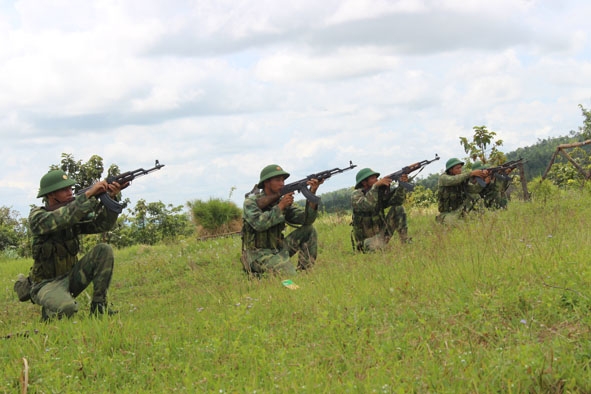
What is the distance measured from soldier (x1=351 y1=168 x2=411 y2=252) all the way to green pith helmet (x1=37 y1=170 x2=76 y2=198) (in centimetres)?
472

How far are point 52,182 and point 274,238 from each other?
3.05 m

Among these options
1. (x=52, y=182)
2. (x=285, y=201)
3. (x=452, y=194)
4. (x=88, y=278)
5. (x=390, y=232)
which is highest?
(x=52, y=182)

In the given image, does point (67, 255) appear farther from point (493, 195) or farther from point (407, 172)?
point (493, 195)

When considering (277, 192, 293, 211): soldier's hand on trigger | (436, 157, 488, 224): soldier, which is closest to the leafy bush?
(436, 157, 488, 224): soldier

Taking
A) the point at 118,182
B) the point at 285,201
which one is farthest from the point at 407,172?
the point at 118,182

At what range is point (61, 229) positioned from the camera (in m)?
6.84

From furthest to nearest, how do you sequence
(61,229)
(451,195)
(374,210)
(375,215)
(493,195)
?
(493,195) → (451,195) → (375,215) → (374,210) → (61,229)

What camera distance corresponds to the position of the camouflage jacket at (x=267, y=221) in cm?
817

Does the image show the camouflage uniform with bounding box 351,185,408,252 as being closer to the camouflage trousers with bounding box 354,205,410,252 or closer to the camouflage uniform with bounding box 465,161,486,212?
the camouflage trousers with bounding box 354,205,410,252

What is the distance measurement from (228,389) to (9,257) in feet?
51.7

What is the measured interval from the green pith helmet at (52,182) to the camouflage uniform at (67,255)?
22 cm

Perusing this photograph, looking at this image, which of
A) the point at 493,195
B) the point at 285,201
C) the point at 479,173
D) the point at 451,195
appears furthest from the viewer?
the point at 493,195

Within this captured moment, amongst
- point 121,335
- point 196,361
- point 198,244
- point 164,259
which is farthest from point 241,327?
point 198,244

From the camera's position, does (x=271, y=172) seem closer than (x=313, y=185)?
Yes
